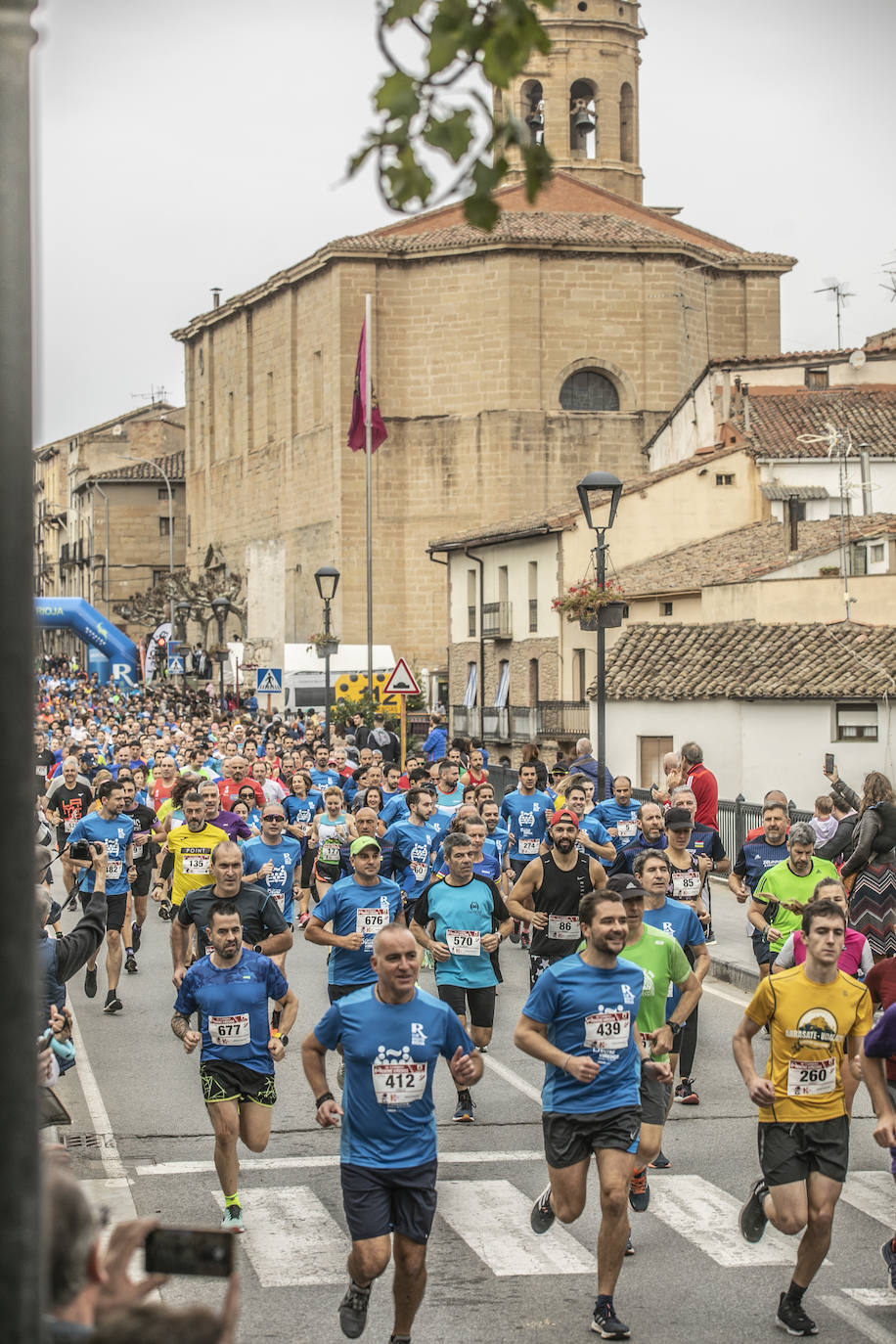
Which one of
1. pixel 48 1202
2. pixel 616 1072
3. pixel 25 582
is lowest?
pixel 616 1072

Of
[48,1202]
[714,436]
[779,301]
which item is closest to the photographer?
[48,1202]

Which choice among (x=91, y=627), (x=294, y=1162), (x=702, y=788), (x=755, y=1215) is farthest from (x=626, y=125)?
(x=755, y=1215)

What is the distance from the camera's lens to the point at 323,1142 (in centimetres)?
1065

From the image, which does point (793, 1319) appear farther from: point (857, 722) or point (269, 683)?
point (269, 683)

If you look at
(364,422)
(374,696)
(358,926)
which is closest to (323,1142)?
(358,926)

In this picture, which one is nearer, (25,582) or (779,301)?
(25,582)

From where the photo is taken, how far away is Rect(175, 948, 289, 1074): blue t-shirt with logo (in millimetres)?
9055

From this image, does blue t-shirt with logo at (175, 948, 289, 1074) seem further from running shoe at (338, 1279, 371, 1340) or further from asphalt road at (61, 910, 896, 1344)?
running shoe at (338, 1279, 371, 1340)

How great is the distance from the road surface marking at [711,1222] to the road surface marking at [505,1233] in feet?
1.68

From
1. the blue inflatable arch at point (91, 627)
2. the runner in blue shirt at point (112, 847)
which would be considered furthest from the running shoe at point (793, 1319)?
the blue inflatable arch at point (91, 627)

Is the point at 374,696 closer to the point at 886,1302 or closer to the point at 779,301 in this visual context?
the point at 886,1302

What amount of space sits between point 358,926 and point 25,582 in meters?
8.19

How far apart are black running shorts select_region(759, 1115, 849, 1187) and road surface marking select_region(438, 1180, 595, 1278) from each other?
1069 millimetres

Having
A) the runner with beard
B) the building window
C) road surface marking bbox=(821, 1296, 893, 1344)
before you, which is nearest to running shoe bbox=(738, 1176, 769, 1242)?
road surface marking bbox=(821, 1296, 893, 1344)
